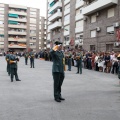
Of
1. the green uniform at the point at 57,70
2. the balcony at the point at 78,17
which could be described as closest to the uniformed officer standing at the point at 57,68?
the green uniform at the point at 57,70

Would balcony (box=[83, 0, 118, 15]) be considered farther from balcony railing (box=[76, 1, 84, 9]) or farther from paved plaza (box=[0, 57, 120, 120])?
paved plaza (box=[0, 57, 120, 120])

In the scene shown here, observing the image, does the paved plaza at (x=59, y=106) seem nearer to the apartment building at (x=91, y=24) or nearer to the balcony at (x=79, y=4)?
the apartment building at (x=91, y=24)

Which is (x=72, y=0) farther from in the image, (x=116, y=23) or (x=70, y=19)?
(x=116, y=23)

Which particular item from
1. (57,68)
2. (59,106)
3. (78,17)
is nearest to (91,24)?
(78,17)

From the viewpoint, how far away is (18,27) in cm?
8138

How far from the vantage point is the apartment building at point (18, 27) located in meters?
79.5

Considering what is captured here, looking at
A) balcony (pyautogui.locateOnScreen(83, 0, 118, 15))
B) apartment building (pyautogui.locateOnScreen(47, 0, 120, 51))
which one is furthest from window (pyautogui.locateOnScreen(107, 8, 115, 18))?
balcony (pyautogui.locateOnScreen(83, 0, 118, 15))

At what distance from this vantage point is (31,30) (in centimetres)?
8481

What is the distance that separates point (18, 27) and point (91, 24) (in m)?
52.7

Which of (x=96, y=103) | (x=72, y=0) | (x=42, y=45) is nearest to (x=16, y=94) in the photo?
(x=96, y=103)

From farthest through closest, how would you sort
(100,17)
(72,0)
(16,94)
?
(72,0)
(100,17)
(16,94)

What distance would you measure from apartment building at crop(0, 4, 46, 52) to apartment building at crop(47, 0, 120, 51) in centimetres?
3502

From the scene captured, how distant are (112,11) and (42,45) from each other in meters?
67.3

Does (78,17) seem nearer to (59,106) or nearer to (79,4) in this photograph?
(79,4)
